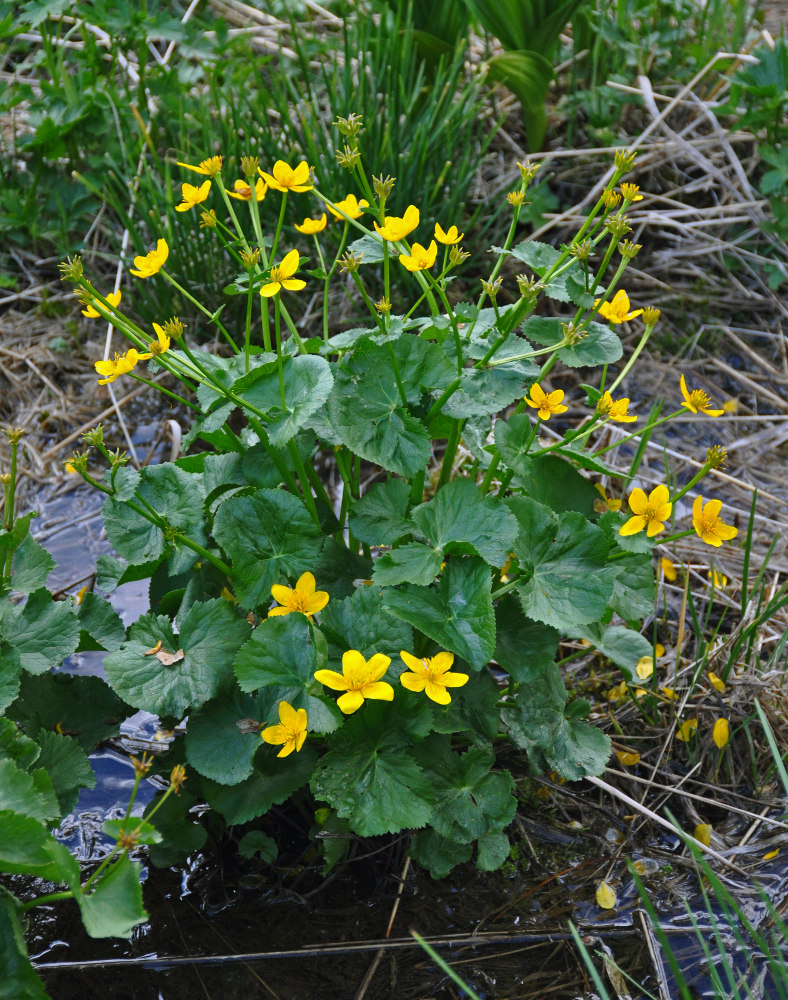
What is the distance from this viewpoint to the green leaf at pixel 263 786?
1.28m

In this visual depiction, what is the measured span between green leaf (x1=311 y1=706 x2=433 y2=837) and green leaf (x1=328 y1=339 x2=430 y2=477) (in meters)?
0.35

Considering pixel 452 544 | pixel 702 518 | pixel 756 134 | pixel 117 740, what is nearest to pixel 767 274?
pixel 756 134

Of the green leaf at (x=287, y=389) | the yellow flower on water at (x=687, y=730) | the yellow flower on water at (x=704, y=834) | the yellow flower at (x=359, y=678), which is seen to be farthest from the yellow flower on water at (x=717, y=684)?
the green leaf at (x=287, y=389)

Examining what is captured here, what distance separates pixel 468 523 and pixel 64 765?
0.63m

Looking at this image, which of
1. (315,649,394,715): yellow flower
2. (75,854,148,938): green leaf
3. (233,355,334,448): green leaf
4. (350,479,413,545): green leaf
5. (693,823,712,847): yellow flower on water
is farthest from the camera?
(693,823,712,847): yellow flower on water

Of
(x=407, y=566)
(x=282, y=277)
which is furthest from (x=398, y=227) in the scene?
(x=407, y=566)

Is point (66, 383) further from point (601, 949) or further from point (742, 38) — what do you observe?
point (742, 38)

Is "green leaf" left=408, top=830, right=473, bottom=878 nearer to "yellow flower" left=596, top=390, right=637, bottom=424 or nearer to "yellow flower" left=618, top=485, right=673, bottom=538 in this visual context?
"yellow flower" left=618, top=485, right=673, bottom=538

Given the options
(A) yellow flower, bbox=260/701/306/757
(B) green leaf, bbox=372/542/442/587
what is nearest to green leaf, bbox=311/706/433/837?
(A) yellow flower, bbox=260/701/306/757

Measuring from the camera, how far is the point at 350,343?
1.40m

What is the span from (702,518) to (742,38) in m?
2.45

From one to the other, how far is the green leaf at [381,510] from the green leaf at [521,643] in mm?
201

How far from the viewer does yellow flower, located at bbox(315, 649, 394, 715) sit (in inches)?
43.8

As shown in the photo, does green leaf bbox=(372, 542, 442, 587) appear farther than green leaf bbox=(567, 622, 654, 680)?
No
